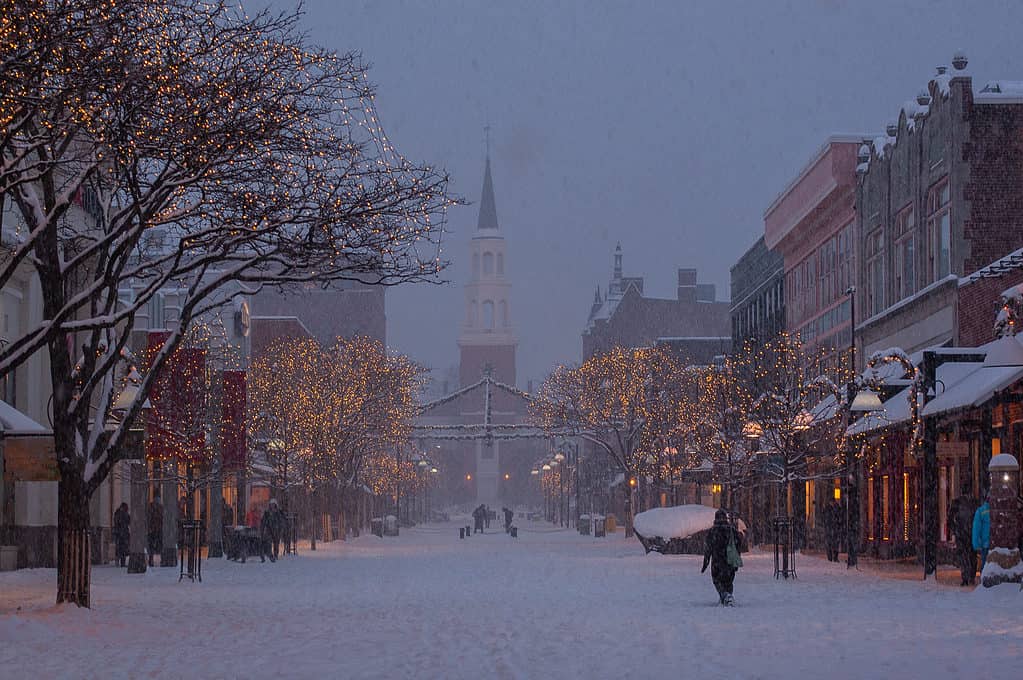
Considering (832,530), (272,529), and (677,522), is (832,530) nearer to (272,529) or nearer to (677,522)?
(677,522)

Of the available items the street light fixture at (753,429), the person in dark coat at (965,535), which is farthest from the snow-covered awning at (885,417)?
the person in dark coat at (965,535)

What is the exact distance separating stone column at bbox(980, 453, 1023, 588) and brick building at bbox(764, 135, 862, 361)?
998 inches

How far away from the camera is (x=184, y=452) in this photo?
45.5 meters

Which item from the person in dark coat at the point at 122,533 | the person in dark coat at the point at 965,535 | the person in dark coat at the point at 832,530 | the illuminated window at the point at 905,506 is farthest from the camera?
the illuminated window at the point at 905,506

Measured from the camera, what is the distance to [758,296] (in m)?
78.6

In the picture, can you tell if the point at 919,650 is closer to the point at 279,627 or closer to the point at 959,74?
the point at 279,627

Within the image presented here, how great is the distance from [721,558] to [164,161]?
10.1 m

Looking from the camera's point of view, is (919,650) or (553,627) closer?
(919,650)

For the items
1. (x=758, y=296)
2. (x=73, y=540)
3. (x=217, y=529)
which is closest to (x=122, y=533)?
(x=217, y=529)

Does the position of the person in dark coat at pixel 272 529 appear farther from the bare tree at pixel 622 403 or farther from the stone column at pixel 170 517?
the bare tree at pixel 622 403

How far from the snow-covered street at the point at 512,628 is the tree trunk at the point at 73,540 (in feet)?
1.46

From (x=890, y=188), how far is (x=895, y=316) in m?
3.74

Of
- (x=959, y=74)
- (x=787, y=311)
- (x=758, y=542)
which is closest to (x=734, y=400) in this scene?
(x=758, y=542)

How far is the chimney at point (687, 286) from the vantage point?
172125mm
